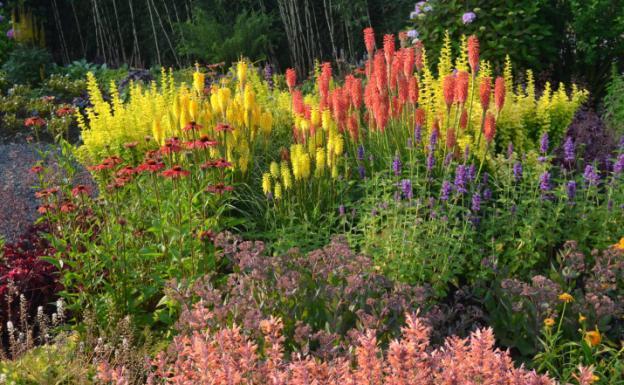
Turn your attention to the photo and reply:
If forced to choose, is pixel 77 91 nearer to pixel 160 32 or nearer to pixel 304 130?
pixel 160 32

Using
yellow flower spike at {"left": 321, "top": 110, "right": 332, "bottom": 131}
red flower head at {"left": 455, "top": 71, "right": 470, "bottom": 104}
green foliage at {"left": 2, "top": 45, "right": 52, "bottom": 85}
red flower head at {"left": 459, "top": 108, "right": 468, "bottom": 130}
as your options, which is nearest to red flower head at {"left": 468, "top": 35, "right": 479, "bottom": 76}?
red flower head at {"left": 455, "top": 71, "right": 470, "bottom": 104}

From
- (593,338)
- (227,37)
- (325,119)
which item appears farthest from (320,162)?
(227,37)

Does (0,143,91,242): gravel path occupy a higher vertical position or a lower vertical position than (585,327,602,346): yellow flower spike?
higher

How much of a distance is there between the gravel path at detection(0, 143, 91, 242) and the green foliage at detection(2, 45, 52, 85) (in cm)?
291

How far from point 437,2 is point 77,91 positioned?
17.9ft

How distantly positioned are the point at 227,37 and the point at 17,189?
5.99 metres

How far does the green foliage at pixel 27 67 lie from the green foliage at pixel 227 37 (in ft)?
7.36

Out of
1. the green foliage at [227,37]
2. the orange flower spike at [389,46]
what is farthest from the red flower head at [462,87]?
the green foliage at [227,37]

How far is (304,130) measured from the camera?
16.9ft

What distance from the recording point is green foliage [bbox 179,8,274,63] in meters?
11.7

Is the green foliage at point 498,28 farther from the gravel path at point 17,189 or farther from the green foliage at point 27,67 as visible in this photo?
the green foliage at point 27,67

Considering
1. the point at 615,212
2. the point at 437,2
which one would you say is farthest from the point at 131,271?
the point at 437,2

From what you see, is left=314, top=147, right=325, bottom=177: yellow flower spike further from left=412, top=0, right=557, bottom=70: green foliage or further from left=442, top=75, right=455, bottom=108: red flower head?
left=412, top=0, right=557, bottom=70: green foliage

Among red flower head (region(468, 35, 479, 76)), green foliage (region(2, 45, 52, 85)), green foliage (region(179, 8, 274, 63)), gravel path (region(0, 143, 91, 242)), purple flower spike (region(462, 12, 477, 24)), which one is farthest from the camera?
green foliage (region(179, 8, 274, 63))
